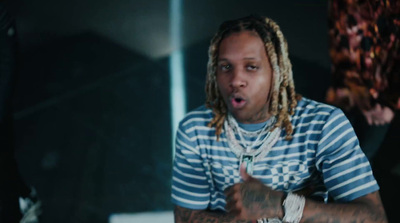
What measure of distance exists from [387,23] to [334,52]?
1.77 ft

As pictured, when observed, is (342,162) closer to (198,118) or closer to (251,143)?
(251,143)

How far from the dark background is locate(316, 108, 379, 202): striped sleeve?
4.45 ft

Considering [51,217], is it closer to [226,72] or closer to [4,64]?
[4,64]

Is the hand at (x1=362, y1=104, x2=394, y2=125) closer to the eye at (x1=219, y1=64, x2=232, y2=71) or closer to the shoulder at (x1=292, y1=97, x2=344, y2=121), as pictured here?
the shoulder at (x1=292, y1=97, x2=344, y2=121)

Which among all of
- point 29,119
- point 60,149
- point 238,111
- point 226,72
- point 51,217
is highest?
point 226,72

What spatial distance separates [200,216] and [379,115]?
43.6 inches

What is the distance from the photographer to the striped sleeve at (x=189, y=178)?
153cm

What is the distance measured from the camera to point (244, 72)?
55.0 inches

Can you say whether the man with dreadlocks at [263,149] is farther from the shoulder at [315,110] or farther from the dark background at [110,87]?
the dark background at [110,87]

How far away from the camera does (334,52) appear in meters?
2.29

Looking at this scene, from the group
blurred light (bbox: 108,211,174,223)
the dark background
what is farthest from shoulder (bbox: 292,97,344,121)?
blurred light (bbox: 108,211,174,223)

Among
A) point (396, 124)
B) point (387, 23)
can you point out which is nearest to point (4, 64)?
point (387, 23)

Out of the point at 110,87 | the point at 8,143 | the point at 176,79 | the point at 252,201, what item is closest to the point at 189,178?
the point at 252,201

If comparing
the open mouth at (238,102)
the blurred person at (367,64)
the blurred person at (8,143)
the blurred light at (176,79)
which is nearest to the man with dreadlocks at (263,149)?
the open mouth at (238,102)
